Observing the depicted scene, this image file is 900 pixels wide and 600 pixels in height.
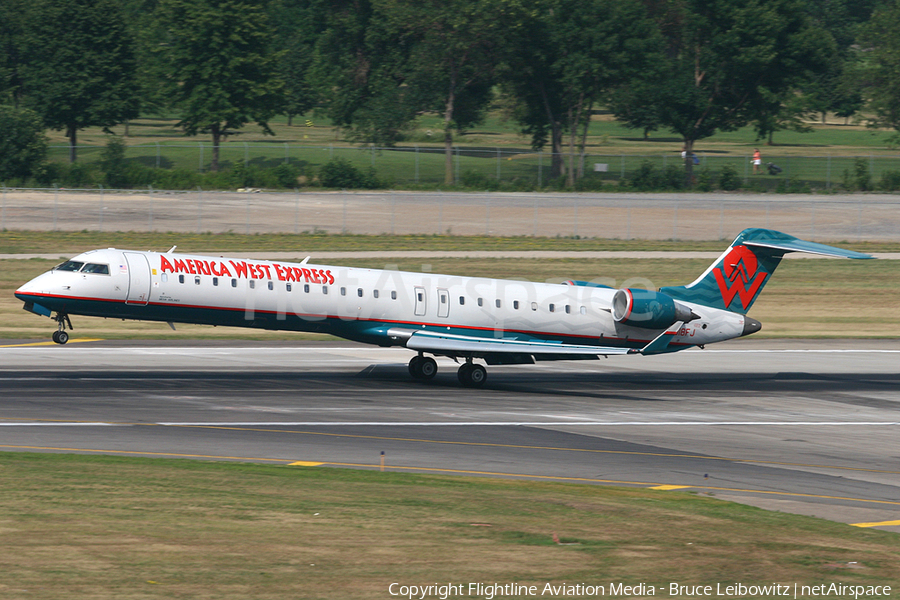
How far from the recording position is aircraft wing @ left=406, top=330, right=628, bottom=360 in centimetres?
2945

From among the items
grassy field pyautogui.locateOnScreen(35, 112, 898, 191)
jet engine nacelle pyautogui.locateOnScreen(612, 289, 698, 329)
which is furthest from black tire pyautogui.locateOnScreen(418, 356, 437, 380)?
grassy field pyautogui.locateOnScreen(35, 112, 898, 191)

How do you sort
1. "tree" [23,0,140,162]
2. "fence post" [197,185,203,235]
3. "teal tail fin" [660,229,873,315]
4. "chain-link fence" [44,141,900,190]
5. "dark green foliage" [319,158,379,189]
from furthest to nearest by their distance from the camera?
"chain-link fence" [44,141,900,190] → "tree" [23,0,140,162] → "dark green foliage" [319,158,379,189] → "fence post" [197,185,203,235] → "teal tail fin" [660,229,873,315]

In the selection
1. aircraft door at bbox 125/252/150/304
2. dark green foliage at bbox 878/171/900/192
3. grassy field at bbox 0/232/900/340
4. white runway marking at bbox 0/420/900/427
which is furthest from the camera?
dark green foliage at bbox 878/171/900/192

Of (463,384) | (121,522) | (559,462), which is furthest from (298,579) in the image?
(463,384)

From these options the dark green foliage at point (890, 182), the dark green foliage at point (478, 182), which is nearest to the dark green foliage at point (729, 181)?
the dark green foliage at point (890, 182)

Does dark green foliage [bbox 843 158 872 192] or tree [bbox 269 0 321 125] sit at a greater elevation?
tree [bbox 269 0 321 125]

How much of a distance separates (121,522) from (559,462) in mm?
9659

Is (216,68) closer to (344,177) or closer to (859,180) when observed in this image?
(344,177)

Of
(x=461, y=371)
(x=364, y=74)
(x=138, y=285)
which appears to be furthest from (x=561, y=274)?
(x=364, y=74)

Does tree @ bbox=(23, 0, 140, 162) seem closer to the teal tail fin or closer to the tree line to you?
the tree line

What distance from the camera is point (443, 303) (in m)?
30.8

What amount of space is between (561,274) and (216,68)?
148 feet

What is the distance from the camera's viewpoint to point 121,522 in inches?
553

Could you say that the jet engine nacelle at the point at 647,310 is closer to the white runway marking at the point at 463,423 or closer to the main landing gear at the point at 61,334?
the white runway marking at the point at 463,423
